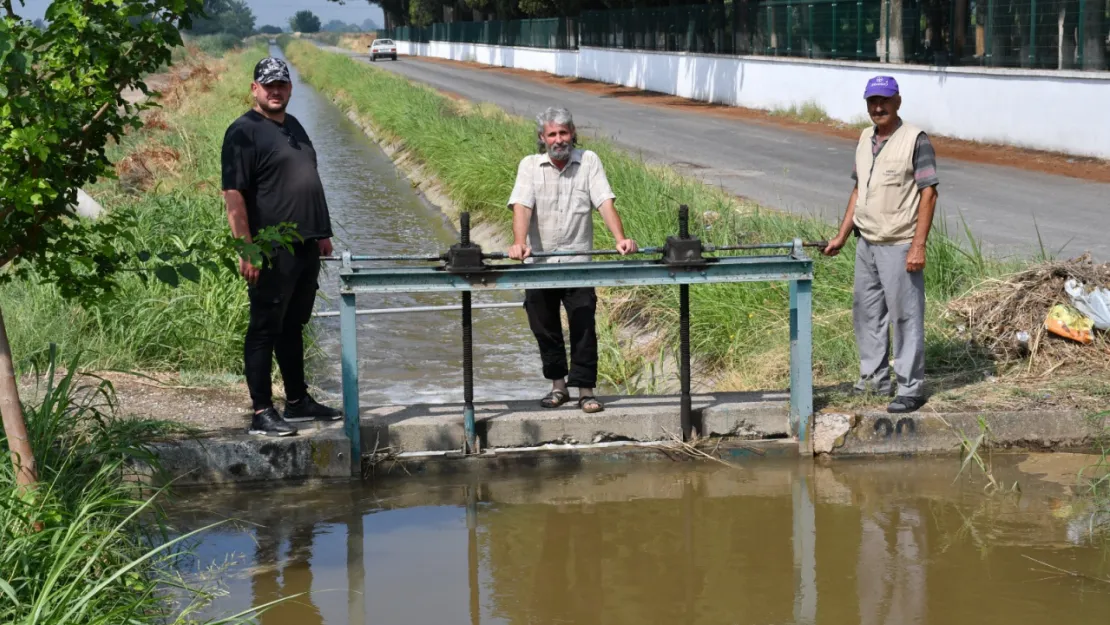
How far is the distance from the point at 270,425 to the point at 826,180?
39.8 feet

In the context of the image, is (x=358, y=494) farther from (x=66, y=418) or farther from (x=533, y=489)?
(x=66, y=418)

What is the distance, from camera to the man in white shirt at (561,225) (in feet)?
22.6

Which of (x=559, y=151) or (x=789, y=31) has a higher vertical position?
(x=789, y=31)

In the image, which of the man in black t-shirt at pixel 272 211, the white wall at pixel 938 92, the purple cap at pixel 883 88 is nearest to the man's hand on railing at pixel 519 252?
the man in black t-shirt at pixel 272 211

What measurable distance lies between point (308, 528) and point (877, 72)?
22050mm

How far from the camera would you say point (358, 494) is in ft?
21.6

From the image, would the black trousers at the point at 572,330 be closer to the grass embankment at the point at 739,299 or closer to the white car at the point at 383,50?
the grass embankment at the point at 739,299

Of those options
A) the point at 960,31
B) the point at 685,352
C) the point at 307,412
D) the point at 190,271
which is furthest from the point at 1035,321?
the point at 960,31

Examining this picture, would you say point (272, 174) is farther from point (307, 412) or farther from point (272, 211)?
point (307, 412)

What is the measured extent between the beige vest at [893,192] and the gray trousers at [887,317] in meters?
0.08

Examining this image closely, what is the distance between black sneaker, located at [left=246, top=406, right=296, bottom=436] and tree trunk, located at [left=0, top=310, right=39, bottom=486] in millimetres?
1801

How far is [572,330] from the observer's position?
23.6ft

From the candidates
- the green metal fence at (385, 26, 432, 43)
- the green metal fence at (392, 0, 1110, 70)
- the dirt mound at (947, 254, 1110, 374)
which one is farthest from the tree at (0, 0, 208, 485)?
the green metal fence at (385, 26, 432, 43)

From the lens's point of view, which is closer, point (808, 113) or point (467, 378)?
point (467, 378)
